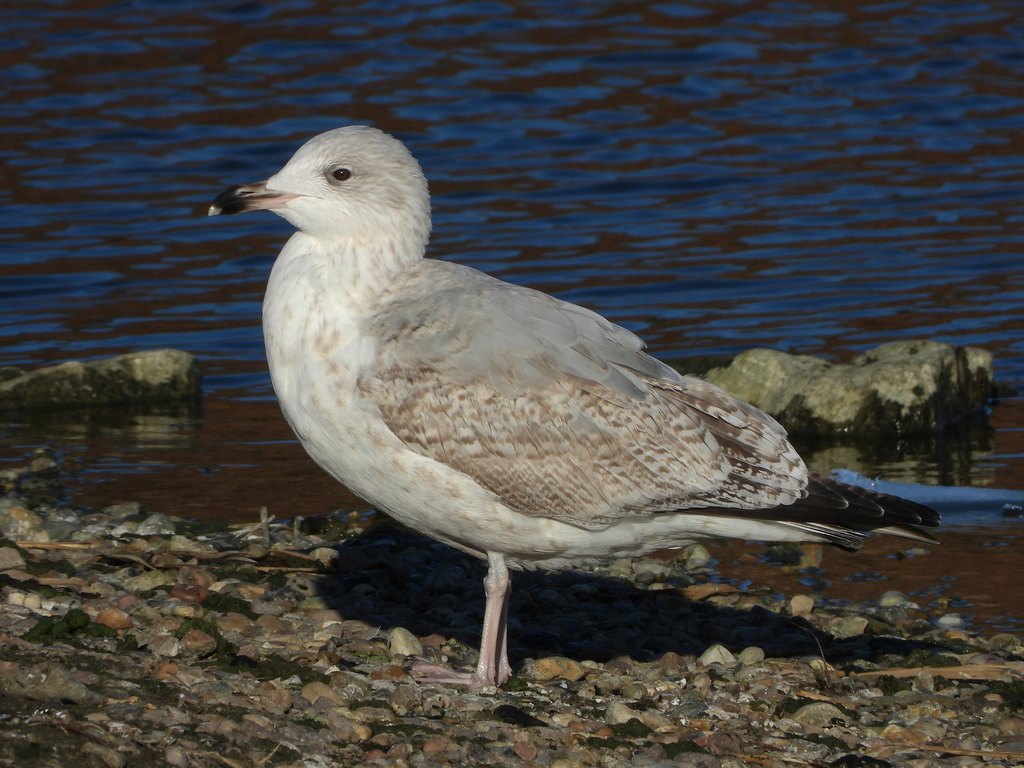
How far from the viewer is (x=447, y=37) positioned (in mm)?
21516

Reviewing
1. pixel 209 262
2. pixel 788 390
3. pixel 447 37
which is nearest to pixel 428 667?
pixel 788 390

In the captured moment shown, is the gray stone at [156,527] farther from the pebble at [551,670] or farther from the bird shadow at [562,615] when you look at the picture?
the pebble at [551,670]

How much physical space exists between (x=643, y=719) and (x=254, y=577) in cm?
203

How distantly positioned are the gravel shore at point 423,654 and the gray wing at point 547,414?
2.37 ft

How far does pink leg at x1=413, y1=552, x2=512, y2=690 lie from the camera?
5.31 m

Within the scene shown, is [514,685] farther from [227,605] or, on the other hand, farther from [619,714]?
[227,605]

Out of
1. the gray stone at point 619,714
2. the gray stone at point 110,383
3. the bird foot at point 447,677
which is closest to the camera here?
the gray stone at point 619,714

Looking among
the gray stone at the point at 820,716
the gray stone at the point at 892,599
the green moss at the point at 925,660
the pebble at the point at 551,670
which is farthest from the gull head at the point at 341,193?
the gray stone at the point at 892,599

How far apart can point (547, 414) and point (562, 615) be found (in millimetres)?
1390

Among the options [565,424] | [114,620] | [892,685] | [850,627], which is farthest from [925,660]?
[114,620]

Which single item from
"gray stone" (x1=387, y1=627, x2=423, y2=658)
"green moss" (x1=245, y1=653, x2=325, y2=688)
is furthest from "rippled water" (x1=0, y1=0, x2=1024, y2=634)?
"green moss" (x1=245, y1=653, x2=325, y2=688)

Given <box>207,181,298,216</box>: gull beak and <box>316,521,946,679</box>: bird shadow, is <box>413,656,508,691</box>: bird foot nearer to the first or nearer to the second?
<box>316,521,946,679</box>: bird shadow

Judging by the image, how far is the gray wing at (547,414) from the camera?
5180mm

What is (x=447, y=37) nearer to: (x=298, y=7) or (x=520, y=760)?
(x=298, y=7)
